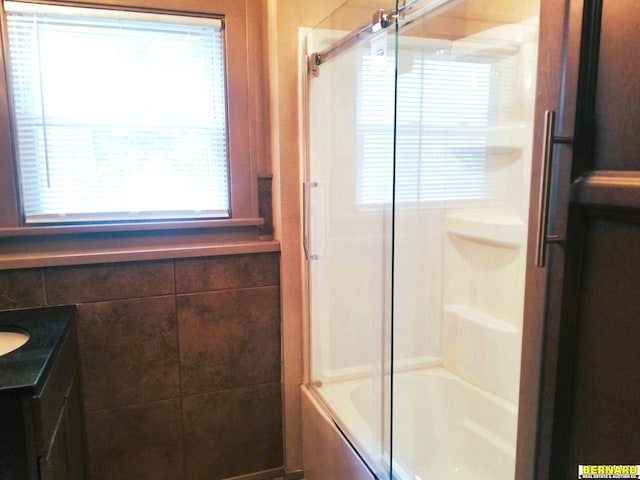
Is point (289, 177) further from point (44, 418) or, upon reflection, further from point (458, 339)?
point (44, 418)

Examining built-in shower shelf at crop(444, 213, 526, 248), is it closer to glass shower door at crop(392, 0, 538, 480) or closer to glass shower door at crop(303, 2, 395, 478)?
glass shower door at crop(392, 0, 538, 480)

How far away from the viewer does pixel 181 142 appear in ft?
A: 6.35

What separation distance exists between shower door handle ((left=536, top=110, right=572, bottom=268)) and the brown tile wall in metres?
1.30

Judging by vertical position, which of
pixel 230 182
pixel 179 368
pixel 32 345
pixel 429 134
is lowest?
pixel 179 368

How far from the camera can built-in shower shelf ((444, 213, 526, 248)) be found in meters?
1.88

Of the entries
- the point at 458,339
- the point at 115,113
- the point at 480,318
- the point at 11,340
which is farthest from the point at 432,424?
the point at 115,113

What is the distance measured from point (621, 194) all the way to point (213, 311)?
158cm

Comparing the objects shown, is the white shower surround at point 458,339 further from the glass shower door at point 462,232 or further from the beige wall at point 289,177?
the beige wall at point 289,177

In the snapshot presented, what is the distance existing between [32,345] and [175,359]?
0.64 m

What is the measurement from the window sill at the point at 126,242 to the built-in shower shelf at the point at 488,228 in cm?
81

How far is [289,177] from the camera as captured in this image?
1987 millimetres

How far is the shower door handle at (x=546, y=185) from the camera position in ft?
2.75

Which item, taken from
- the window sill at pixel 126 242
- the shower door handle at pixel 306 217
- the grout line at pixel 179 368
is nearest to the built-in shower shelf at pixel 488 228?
the shower door handle at pixel 306 217

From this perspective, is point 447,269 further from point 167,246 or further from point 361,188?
point 167,246
